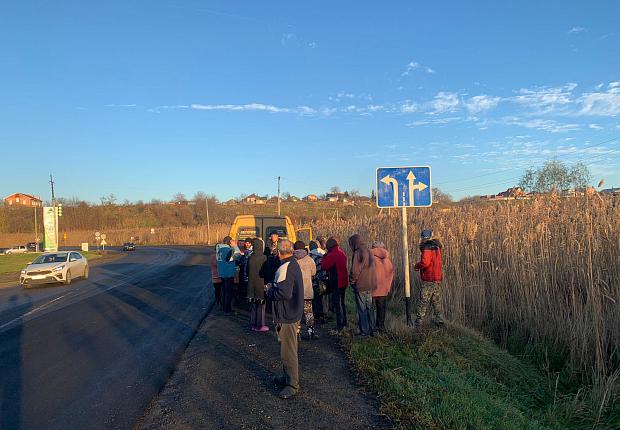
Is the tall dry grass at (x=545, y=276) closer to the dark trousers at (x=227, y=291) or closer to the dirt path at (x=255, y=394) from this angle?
the dirt path at (x=255, y=394)

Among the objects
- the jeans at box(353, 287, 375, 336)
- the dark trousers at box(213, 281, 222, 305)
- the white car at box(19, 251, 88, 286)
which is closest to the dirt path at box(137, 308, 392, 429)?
the jeans at box(353, 287, 375, 336)

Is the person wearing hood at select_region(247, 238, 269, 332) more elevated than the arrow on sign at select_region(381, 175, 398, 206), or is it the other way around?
the arrow on sign at select_region(381, 175, 398, 206)

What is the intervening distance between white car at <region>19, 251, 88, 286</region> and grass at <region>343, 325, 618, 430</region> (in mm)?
16076

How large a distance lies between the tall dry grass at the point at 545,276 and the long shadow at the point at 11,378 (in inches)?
268

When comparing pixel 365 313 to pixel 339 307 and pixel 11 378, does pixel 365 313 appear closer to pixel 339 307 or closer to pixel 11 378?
pixel 339 307

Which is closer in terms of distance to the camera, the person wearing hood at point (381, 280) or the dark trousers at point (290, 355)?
the dark trousers at point (290, 355)

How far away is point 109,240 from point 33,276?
77231 mm

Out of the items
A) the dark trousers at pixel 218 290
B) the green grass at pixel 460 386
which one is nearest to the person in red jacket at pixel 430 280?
the green grass at pixel 460 386

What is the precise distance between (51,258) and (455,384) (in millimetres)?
20703

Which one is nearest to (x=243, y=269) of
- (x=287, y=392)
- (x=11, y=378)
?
(x=11, y=378)

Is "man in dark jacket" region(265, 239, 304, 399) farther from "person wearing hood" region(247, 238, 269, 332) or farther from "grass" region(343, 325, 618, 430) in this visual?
"person wearing hood" region(247, 238, 269, 332)

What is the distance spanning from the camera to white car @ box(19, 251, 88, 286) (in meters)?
19.1

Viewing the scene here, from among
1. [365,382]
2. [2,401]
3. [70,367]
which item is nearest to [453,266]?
[365,382]

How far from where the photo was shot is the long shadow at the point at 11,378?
5039mm
